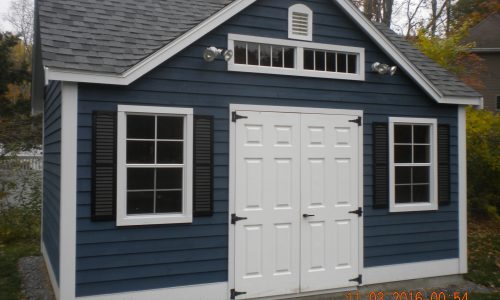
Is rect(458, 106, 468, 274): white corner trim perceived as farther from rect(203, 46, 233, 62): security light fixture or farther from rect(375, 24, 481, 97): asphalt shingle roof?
rect(203, 46, 233, 62): security light fixture

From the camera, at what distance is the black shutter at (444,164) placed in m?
7.92

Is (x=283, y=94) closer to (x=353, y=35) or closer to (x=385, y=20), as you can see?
(x=353, y=35)

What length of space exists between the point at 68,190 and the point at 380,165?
14.2 ft

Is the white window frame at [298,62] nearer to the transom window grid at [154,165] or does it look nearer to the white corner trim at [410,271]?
the transom window grid at [154,165]

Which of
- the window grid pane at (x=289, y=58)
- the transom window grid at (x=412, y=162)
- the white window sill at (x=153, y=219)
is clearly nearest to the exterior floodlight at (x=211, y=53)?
the window grid pane at (x=289, y=58)

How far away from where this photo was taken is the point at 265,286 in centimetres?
659

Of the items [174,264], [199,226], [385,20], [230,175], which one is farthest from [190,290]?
[385,20]

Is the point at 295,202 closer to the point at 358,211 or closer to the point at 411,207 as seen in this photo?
the point at 358,211

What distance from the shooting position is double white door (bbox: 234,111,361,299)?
258 inches

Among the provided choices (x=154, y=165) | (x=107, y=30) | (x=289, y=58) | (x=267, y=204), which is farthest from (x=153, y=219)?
(x=289, y=58)

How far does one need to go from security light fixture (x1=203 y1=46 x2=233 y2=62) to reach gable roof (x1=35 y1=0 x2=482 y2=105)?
209mm

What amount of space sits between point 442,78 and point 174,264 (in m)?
5.22

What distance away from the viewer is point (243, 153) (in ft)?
21.5

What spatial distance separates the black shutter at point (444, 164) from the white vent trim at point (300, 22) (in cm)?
269
